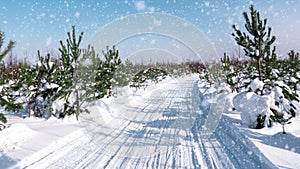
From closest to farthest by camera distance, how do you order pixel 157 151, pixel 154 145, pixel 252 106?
pixel 157 151, pixel 154 145, pixel 252 106

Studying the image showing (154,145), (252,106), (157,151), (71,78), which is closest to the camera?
(157,151)

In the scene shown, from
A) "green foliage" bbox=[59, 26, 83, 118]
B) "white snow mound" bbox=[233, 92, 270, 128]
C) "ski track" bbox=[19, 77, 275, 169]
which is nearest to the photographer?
"ski track" bbox=[19, 77, 275, 169]

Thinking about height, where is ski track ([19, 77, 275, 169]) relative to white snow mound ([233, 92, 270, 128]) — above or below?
below

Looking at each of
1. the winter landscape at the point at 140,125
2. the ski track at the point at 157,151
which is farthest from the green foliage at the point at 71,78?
the ski track at the point at 157,151

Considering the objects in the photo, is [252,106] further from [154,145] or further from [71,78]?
[71,78]

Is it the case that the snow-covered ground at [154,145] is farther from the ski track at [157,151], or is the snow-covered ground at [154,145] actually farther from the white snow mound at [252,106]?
the white snow mound at [252,106]

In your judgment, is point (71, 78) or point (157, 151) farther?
point (71, 78)

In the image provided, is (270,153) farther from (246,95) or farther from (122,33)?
(122,33)

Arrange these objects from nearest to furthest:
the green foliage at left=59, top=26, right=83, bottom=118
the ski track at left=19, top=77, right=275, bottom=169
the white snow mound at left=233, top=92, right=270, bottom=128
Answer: the ski track at left=19, top=77, right=275, bottom=169
the white snow mound at left=233, top=92, right=270, bottom=128
the green foliage at left=59, top=26, right=83, bottom=118

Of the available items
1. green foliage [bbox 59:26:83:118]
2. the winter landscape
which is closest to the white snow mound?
the winter landscape

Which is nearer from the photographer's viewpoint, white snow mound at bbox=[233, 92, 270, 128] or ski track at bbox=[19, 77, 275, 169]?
ski track at bbox=[19, 77, 275, 169]

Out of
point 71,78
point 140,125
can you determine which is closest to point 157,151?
point 140,125

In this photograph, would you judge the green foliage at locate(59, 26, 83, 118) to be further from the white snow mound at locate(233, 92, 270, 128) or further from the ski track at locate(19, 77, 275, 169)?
the white snow mound at locate(233, 92, 270, 128)

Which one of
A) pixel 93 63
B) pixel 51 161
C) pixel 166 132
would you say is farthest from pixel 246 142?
pixel 93 63
